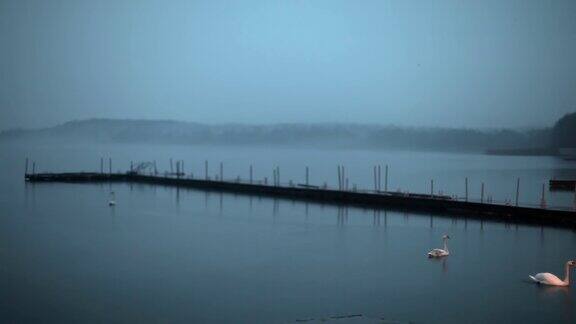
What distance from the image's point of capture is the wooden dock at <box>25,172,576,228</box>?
19.2 m

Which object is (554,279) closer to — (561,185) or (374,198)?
(374,198)

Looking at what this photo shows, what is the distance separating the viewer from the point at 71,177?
116 feet

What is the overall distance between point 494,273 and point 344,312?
430 centimetres

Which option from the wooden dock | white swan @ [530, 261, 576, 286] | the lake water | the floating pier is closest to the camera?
the lake water

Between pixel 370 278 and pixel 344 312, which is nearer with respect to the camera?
pixel 344 312

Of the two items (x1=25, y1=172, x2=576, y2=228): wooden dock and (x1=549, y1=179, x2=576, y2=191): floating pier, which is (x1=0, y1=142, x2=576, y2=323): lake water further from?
(x1=549, y1=179, x2=576, y2=191): floating pier

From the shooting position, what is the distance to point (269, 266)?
1346 cm

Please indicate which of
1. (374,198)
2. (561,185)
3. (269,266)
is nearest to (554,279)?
(269,266)

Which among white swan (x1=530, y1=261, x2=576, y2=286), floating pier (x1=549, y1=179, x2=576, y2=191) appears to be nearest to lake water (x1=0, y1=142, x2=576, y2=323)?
white swan (x1=530, y1=261, x2=576, y2=286)

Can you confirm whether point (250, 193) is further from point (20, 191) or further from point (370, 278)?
point (370, 278)

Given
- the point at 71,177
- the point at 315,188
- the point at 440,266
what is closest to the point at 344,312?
the point at 440,266

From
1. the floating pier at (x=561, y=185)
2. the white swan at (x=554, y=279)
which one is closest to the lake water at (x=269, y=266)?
the white swan at (x=554, y=279)

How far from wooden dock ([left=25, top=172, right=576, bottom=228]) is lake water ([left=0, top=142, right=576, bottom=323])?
0.94 m

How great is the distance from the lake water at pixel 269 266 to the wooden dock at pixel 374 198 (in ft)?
3.08
